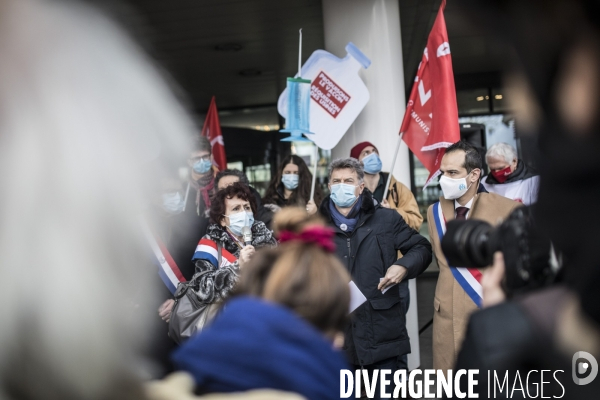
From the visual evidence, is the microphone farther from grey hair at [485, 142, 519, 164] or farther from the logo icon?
grey hair at [485, 142, 519, 164]

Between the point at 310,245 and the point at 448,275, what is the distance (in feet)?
7.70

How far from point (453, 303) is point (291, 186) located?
2306 mm

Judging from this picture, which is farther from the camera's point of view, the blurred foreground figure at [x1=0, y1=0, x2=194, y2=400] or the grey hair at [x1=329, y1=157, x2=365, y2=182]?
the grey hair at [x1=329, y1=157, x2=365, y2=182]

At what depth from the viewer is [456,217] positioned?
3.91 metres

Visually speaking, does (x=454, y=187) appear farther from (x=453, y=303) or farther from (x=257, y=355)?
(x=257, y=355)

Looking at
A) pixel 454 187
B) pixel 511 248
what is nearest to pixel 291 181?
pixel 454 187

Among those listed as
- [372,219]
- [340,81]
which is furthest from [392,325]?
[340,81]

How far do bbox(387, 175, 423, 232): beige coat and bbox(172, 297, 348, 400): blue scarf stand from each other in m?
4.02

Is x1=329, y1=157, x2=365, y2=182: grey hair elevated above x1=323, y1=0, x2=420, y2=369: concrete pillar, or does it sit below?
below

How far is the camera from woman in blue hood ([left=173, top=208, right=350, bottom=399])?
1.28 metres

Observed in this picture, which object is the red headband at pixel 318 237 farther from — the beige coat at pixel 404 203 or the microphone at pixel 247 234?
the beige coat at pixel 404 203

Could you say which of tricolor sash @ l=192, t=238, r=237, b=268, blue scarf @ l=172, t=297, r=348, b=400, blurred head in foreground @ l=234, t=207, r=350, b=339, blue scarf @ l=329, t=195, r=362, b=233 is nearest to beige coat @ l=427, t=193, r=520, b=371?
blue scarf @ l=329, t=195, r=362, b=233

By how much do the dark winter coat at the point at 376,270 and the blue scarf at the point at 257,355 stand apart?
2.61 metres

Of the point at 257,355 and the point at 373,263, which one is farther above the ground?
the point at 257,355
